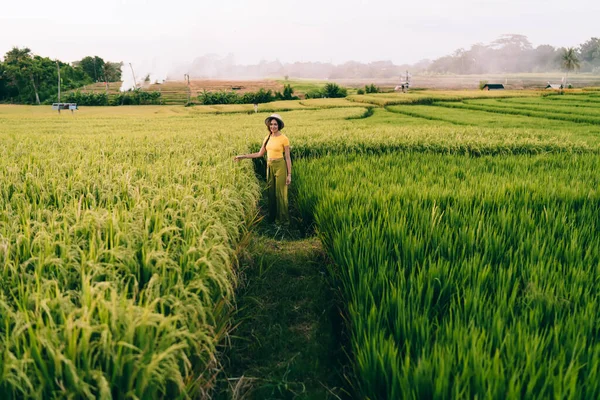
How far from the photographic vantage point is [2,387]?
1.48 meters

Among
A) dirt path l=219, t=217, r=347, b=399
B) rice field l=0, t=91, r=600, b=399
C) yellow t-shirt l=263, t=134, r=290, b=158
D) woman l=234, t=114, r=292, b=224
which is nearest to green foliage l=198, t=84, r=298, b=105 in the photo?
woman l=234, t=114, r=292, b=224

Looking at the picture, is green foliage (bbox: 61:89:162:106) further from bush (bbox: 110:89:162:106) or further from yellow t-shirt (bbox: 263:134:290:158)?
yellow t-shirt (bbox: 263:134:290:158)

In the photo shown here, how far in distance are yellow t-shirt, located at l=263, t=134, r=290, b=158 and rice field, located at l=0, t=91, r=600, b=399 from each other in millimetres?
654

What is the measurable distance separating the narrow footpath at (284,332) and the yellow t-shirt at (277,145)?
1.39 m

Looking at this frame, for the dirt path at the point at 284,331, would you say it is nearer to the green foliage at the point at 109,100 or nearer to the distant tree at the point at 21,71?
the green foliage at the point at 109,100

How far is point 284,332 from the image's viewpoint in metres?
3.32

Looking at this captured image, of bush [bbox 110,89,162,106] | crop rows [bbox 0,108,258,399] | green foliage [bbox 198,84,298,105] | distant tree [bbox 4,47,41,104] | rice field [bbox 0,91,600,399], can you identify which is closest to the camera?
crop rows [bbox 0,108,258,399]

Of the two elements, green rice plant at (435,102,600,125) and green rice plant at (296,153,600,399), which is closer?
green rice plant at (296,153,600,399)

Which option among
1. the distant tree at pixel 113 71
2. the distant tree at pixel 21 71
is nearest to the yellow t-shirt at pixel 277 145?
the distant tree at pixel 21 71

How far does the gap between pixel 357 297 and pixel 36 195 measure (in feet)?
10.0

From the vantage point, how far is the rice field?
1.60 metres

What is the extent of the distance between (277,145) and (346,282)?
3.17 meters

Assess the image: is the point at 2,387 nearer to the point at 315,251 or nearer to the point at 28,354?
the point at 28,354

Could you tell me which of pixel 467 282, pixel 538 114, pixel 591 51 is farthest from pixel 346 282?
pixel 591 51
